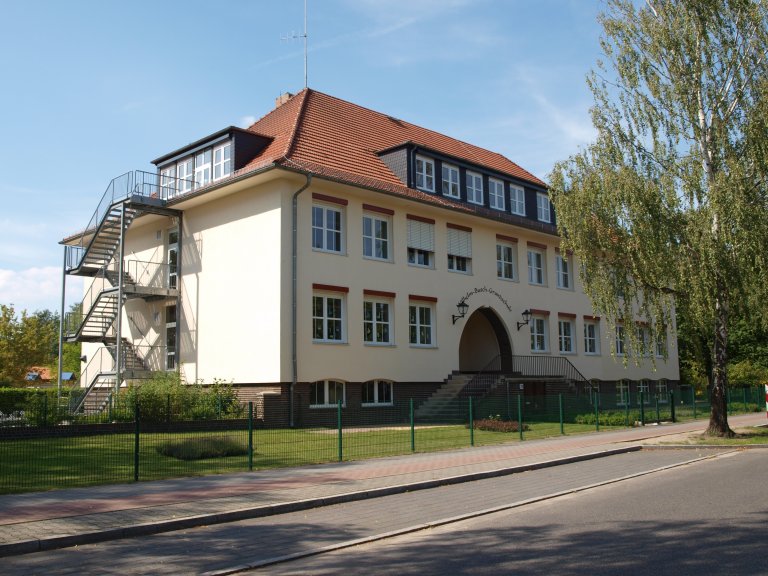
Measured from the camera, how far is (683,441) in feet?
63.6

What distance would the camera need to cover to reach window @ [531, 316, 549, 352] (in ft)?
111

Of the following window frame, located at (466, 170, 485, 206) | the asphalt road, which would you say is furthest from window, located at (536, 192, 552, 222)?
the asphalt road

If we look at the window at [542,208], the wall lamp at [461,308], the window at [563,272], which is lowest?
the wall lamp at [461,308]

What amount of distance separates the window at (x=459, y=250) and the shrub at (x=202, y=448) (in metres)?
16.2

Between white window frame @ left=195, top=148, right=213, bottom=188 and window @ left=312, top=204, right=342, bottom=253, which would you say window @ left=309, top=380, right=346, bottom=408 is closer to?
window @ left=312, top=204, right=342, bottom=253

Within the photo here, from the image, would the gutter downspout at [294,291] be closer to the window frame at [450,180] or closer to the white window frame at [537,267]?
the window frame at [450,180]

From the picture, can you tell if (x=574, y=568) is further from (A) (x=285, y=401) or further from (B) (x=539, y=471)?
(A) (x=285, y=401)

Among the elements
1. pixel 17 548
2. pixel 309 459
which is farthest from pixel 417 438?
pixel 17 548

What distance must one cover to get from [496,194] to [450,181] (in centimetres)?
314

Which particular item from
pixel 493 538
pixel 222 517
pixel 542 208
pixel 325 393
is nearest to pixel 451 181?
pixel 542 208

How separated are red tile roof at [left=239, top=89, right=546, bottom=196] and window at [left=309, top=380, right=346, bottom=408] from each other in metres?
6.94

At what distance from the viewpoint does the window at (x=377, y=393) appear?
2667cm

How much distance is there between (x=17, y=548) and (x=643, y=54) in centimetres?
1876

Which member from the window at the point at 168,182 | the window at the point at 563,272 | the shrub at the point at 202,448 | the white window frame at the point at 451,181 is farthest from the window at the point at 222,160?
the window at the point at 563,272
